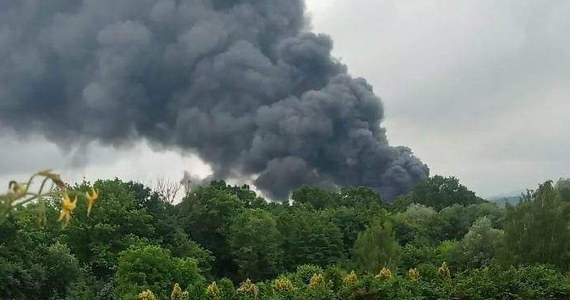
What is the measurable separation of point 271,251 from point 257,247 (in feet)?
2.34

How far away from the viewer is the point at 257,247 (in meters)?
35.0

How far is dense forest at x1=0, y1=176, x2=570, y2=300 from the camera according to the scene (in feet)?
56.6

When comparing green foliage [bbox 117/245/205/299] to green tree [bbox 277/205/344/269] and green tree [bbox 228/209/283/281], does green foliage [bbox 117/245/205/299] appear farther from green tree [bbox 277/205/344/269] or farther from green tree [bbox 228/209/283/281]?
green tree [bbox 277/205/344/269]

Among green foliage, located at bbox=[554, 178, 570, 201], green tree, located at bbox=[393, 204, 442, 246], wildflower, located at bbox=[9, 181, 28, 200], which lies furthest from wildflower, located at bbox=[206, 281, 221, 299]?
green foliage, located at bbox=[554, 178, 570, 201]

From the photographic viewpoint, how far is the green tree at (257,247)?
3484 cm

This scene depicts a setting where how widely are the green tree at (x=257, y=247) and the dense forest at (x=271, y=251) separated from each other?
0.21 ft

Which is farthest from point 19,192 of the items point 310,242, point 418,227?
point 418,227

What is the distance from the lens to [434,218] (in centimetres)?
4653

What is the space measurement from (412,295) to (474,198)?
5515cm

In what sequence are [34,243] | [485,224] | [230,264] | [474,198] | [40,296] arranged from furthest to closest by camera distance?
1. [474,198]
2. [230,264]
3. [485,224]
4. [34,243]
5. [40,296]

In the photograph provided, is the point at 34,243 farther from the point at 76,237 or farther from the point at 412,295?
the point at 412,295

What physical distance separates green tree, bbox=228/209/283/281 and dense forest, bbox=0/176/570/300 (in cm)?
6

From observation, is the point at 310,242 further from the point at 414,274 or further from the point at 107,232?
the point at 414,274

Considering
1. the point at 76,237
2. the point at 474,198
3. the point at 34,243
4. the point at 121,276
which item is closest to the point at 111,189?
the point at 76,237
